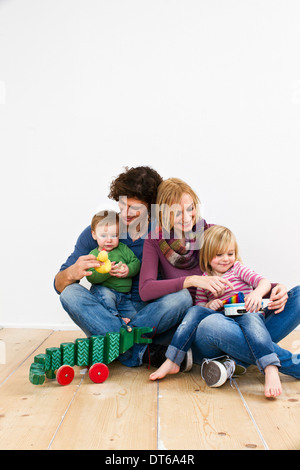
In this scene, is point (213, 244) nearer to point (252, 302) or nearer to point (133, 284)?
point (252, 302)

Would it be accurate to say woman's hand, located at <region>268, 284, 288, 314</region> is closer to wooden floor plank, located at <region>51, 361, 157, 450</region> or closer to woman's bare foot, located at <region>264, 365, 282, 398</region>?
woman's bare foot, located at <region>264, 365, 282, 398</region>

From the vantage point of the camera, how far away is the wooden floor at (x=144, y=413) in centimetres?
102

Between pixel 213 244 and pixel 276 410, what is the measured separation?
1.87 feet

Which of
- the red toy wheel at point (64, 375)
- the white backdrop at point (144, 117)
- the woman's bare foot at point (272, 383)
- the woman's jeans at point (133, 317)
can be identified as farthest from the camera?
the white backdrop at point (144, 117)

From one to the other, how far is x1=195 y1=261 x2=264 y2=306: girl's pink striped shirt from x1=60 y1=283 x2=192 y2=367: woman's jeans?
0.09 m

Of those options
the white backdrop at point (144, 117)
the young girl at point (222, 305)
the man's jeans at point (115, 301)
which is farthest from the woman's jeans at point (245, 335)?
the white backdrop at point (144, 117)

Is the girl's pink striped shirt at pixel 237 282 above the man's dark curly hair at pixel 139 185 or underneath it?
underneath

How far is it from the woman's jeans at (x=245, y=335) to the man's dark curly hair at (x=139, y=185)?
46 centimetres

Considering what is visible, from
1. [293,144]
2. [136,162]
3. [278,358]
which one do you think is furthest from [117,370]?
[293,144]

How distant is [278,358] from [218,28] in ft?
4.96

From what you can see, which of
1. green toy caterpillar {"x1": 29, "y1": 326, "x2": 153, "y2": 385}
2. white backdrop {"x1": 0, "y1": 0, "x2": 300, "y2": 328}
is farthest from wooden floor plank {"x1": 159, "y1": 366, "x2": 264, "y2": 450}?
white backdrop {"x1": 0, "y1": 0, "x2": 300, "y2": 328}

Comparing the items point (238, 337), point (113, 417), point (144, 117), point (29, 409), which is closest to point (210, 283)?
point (238, 337)

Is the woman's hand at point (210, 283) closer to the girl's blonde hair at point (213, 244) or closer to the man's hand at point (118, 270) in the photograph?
the girl's blonde hair at point (213, 244)
